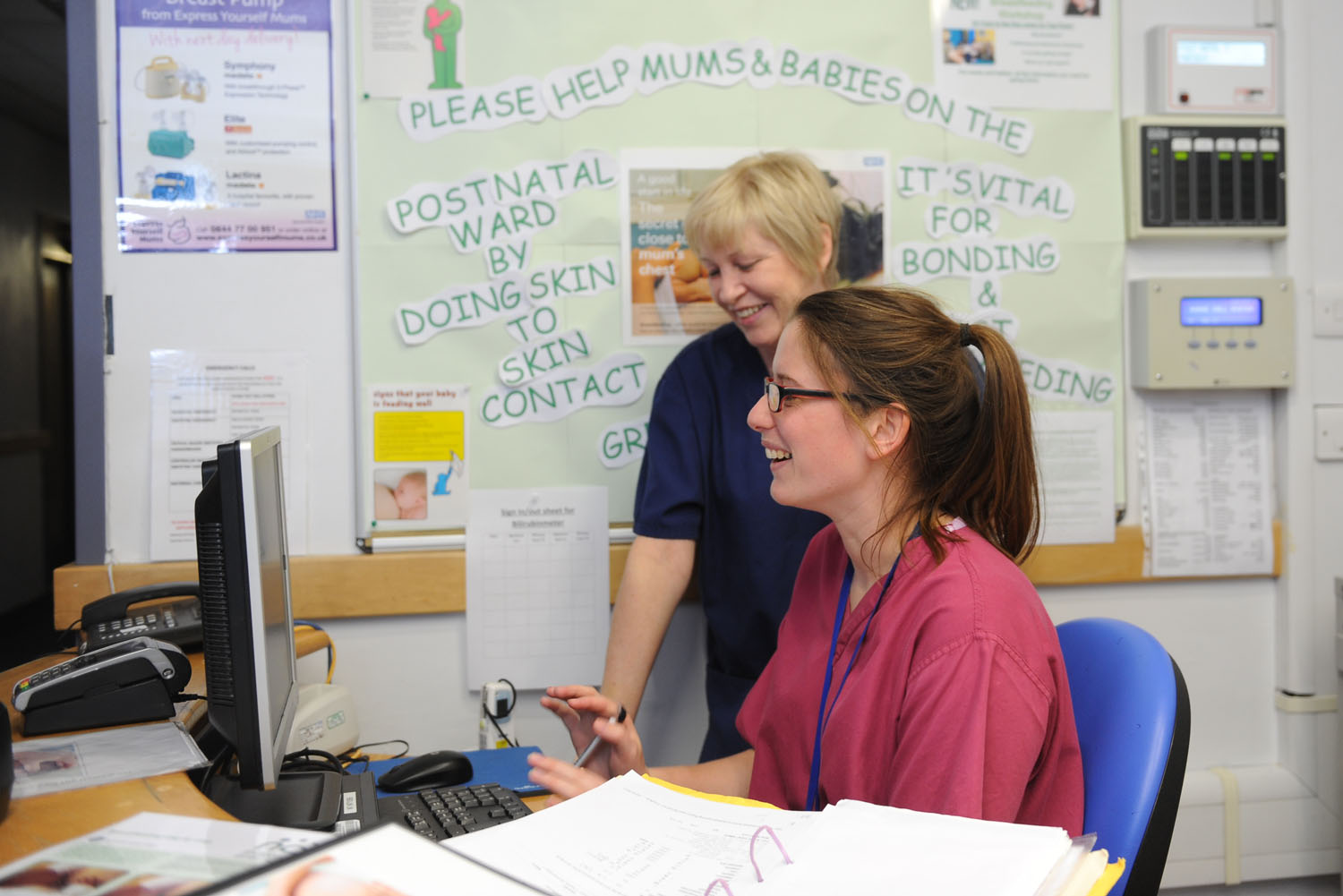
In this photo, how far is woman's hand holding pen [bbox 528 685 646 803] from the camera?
1.08 m

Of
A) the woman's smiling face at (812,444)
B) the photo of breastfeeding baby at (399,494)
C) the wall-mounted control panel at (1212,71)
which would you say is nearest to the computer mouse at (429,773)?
the woman's smiling face at (812,444)

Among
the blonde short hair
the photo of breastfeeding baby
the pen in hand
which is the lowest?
the pen in hand

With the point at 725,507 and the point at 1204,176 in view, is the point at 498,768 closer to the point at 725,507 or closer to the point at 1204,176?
the point at 725,507

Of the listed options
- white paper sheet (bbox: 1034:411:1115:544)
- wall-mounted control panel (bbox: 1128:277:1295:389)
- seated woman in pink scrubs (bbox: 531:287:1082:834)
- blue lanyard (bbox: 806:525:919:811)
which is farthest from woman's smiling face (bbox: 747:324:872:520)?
wall-mounted control panel (bbox: 1128:277:1295:389)

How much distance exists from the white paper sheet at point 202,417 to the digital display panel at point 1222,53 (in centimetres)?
203

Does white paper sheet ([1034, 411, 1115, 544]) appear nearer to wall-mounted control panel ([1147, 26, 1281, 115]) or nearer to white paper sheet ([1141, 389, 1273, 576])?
white paper sheet ([1141, 389, 1273, 576])

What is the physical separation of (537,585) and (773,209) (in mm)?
906

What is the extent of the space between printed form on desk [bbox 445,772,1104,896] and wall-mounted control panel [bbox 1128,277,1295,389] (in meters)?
1.75

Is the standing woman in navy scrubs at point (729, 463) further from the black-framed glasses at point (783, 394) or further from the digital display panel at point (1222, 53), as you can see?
the digital display panel at point (1222, 53)

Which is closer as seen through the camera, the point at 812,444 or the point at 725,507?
the point at 812,444

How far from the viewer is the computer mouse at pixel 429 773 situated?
130cm

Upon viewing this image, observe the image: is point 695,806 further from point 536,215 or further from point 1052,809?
point 536,215

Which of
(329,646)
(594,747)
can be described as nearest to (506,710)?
(329,646)

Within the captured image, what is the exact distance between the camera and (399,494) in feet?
6.50
